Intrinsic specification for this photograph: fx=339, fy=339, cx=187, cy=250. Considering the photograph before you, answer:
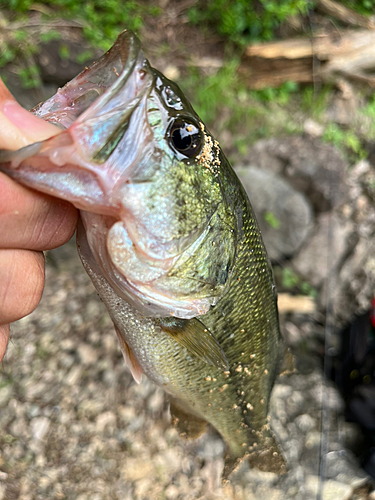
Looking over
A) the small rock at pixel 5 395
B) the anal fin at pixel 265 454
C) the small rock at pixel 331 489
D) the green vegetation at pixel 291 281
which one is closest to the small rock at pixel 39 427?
the small rock at pixel 5 395

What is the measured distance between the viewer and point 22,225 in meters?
0.85

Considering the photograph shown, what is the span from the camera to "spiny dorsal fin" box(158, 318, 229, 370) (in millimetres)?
1115

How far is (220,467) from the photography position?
2494 millimetres

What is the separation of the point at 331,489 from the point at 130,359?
216 cm

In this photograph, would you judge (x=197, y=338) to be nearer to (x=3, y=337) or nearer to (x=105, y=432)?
(x=3, y=337)

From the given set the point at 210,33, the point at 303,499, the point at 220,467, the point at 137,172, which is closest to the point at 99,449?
the point at 220,467

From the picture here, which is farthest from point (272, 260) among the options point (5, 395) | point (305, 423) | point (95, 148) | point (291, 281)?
point (95, 148)

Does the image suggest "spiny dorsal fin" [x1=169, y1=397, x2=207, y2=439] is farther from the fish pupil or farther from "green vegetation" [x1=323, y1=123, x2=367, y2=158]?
"green vegetation" [x1=323, y1=123, x2=367, y2=158]

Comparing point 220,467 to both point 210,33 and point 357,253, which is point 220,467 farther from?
point 210,33

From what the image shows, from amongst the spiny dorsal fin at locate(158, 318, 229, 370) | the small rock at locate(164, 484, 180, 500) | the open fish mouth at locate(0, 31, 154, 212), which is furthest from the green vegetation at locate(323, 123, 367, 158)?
the small rock at locate(164, 484, 180, 500)

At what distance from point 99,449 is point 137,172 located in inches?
86.8

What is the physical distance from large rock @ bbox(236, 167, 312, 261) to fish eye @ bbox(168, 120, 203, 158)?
2.43m

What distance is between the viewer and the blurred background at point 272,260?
2.36m

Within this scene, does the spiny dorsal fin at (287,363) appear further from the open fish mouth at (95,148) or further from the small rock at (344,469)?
the small rock at (344,469)
